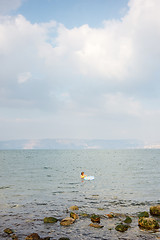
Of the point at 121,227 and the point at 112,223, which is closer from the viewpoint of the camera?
the point at 121,227

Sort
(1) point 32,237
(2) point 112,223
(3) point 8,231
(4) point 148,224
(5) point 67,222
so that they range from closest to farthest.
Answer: (1) point 32,237 < (3) point 8,231 < (4) point 148,224 < (5) point 67,222 < (2) point 112,223

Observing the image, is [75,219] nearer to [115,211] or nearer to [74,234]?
[74,234]

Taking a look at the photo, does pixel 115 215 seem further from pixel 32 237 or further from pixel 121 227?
pixel 32 237

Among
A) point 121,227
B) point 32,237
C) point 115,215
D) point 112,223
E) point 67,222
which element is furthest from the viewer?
point 115,215

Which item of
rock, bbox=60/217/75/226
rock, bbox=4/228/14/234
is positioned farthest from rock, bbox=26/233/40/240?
rock, bbox=60/217/75/226

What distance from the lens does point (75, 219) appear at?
58.9 ft

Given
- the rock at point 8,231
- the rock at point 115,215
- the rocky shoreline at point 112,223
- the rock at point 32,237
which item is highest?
the rock at point 32,237


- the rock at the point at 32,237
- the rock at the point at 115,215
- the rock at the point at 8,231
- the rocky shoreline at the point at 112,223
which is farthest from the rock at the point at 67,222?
the rock at the point at 8,231

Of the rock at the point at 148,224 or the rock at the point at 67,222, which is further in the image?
the rock at the point at 67,222

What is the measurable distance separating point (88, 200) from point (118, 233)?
11336 millimetres

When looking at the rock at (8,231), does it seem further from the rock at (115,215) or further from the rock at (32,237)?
the rock at (115,215)

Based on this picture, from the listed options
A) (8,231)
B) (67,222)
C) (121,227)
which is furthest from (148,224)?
(8,231)

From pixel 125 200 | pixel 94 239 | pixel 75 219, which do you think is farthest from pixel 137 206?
pixel 94 239

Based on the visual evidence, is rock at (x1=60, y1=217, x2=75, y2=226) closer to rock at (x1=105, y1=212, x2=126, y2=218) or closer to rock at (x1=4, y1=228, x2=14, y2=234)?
rock at (x1=105, y1=212, x2=126, y2=218)
